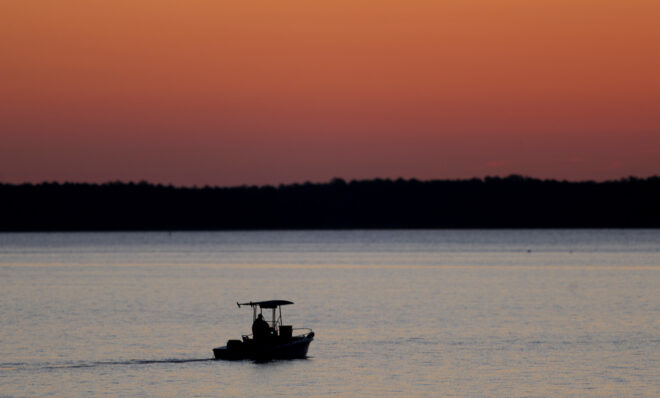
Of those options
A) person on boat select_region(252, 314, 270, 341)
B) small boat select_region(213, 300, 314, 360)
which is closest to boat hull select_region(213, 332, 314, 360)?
small boat select_region(213, 300, 314, 360)

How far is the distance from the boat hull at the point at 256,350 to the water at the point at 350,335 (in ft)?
1.92

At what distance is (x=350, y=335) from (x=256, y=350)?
14552mm

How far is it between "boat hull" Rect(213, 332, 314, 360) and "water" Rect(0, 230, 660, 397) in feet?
1.92

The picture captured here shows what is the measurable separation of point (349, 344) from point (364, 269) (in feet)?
323

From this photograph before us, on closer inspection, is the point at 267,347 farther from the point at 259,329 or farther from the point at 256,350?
the point at 259,329

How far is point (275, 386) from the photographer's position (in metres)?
49.2

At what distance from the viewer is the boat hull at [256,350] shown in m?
55.4

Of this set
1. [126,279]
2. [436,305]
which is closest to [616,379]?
[436,305]

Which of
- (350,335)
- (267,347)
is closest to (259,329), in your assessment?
(267,347)

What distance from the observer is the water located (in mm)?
49062

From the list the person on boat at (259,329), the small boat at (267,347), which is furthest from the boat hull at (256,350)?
the person on boat at (259,329)

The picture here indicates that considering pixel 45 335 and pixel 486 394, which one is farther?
pixel 45 335

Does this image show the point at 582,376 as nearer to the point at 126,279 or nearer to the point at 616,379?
the point at 616,379

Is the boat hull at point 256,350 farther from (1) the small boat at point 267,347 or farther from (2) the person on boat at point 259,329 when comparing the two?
(2) the person on boat at point 259,329
